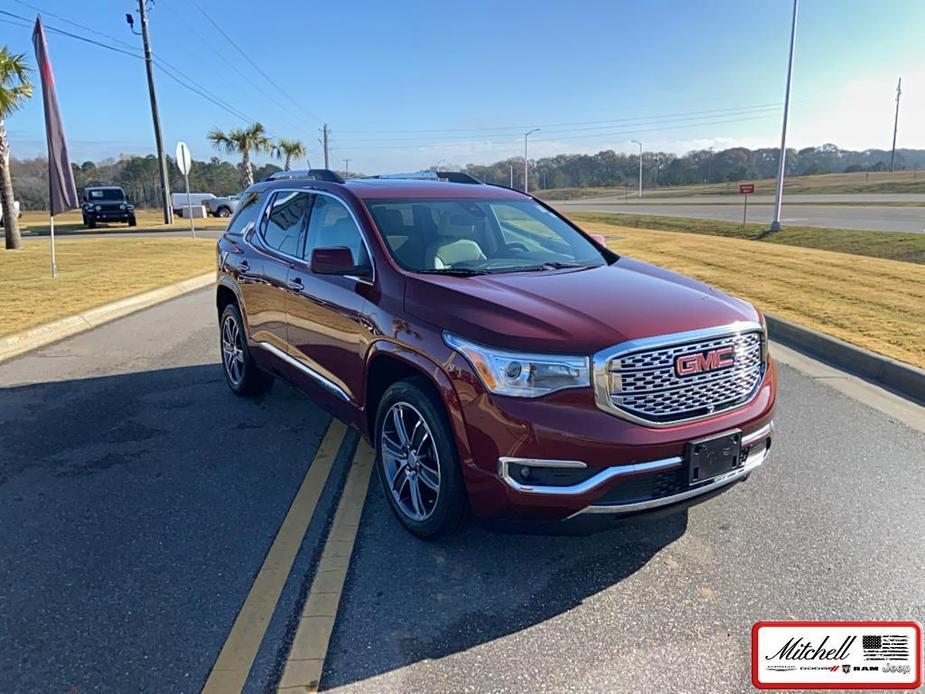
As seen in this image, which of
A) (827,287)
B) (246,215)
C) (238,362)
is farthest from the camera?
(827,287)

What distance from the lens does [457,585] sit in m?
3.22

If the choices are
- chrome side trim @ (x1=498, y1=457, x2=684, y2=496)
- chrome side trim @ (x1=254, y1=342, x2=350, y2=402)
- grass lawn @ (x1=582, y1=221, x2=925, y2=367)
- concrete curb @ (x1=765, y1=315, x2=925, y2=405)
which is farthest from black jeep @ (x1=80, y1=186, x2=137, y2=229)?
chrome side trim @ (x1=498, y1=457, x2=684, y2=496)

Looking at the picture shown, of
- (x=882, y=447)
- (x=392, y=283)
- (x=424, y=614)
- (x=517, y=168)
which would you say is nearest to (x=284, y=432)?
(x=392, y=283)

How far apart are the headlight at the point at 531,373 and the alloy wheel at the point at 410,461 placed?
56 centimetres

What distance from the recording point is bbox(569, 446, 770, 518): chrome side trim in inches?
118

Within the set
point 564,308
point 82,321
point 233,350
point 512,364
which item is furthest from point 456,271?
point 82,321

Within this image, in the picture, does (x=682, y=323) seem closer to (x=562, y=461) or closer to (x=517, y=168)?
(x=562, y=461)

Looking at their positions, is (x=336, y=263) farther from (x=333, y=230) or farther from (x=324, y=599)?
(x=324, y=599)

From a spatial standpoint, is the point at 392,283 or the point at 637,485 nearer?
the point at 637,485

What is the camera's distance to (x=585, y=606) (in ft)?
10.0

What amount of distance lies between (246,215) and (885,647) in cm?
553

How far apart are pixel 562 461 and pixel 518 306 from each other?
2.60ft

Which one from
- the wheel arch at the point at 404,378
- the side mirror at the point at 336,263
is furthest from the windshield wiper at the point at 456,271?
the wheel arch at the point at 404,378

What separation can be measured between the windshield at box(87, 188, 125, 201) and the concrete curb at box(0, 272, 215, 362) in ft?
77.8
